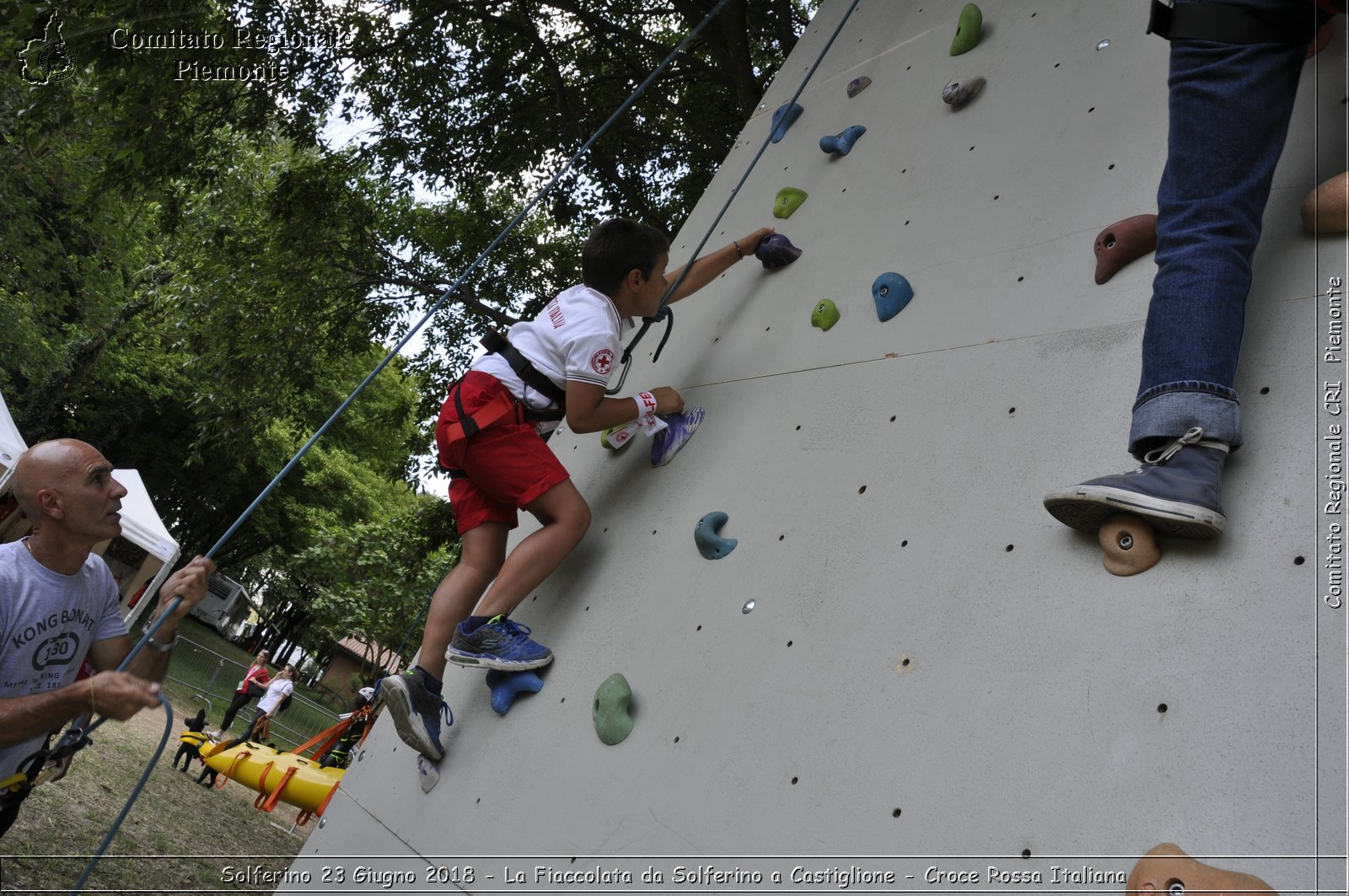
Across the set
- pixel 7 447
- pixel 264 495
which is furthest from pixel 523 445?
pixel 7 447

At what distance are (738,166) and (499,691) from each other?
7.13 feet

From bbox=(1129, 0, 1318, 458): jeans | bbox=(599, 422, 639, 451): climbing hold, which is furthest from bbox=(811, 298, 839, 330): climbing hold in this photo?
bbox=(1129, 0, 1318, 458): jeans

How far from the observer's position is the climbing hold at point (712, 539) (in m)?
2.22

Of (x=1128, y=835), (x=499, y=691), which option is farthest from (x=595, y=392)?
(x=1128, y=835)

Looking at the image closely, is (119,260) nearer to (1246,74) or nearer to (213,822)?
(213,822)

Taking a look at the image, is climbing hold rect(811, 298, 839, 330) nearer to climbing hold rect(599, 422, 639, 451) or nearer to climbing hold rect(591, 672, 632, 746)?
climbing hold rect(599, 422, 639, 451)

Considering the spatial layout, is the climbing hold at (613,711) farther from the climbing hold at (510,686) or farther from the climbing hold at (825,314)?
the climbing hold at (825,314)

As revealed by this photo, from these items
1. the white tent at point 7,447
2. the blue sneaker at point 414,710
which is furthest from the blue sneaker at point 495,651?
the white tent at point 7,447

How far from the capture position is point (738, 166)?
12.4ft

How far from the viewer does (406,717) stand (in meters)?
2.55

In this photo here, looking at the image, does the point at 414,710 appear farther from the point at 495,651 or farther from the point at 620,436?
the point at 620,436

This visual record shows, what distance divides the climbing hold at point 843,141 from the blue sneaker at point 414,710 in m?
1.96

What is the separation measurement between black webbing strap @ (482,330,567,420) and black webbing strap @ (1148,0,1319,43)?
170 centimetres

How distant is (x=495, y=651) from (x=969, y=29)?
2.16 meters
